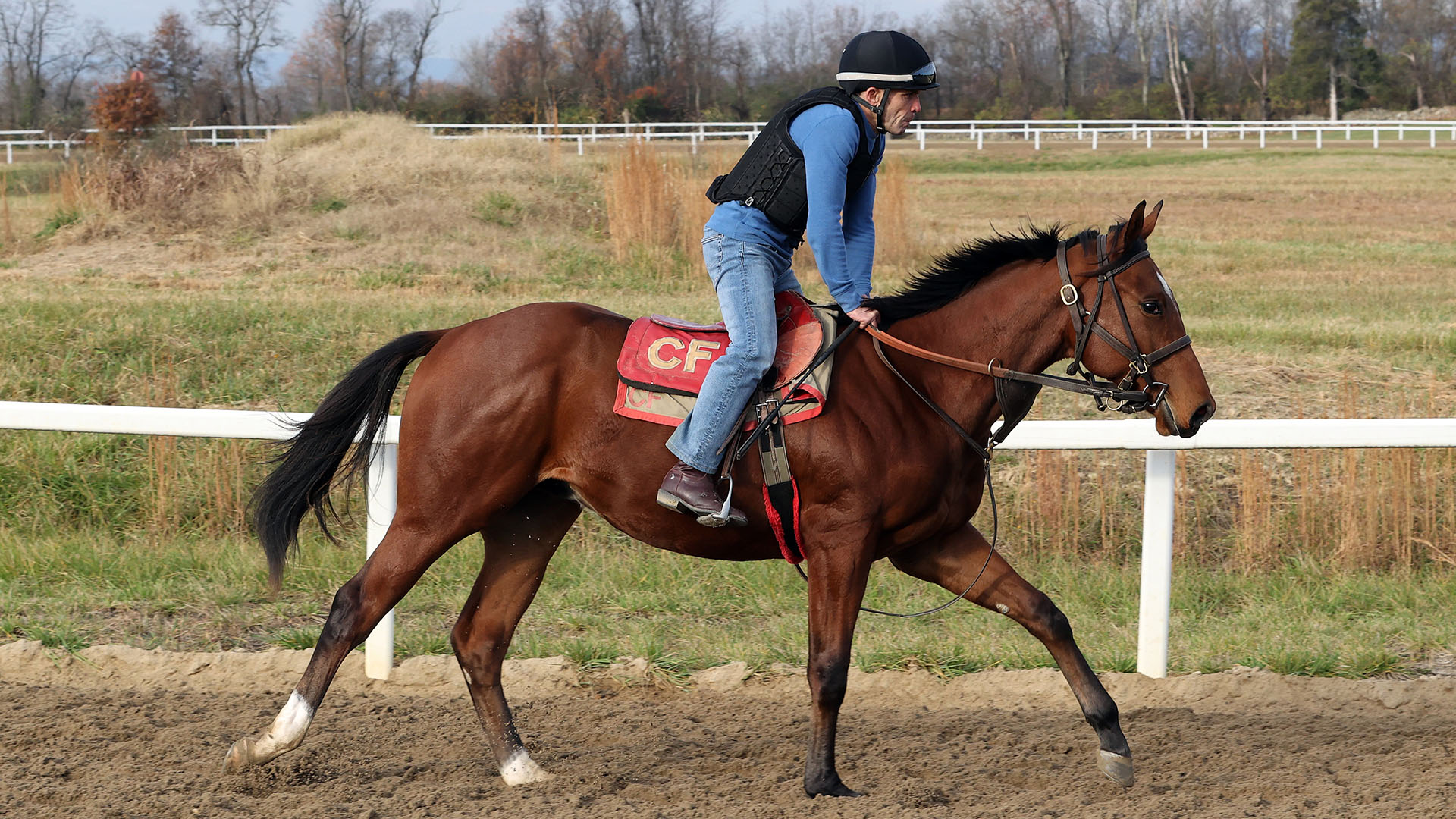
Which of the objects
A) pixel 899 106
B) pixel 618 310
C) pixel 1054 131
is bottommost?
pixel 618 310

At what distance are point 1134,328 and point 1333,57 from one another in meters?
60.6

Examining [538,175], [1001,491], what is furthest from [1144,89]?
[1001,491]

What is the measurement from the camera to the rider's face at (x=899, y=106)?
4223 mm

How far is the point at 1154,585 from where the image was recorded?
210 inches

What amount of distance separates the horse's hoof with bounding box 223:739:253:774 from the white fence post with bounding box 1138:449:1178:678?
345 centimetres

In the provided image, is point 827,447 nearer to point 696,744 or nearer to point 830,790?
point 830,790

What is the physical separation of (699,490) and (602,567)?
105 inches

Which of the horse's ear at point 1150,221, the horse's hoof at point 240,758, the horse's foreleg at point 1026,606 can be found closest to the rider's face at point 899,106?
the horse's ear at point 1150,221

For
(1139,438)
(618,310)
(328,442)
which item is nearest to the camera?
(328,442)

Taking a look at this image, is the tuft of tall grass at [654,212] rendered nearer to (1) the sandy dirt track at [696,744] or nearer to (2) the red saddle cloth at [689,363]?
(1) the sandy dirt track at [696,744]

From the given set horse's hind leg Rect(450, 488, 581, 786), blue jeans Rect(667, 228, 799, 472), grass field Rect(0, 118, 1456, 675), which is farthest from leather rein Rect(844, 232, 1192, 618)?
grass field Rect(0, 118, 1456, 675)

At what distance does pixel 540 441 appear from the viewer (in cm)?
440

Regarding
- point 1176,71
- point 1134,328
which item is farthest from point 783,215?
point 1176,71

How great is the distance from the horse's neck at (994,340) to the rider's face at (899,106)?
624 mm
